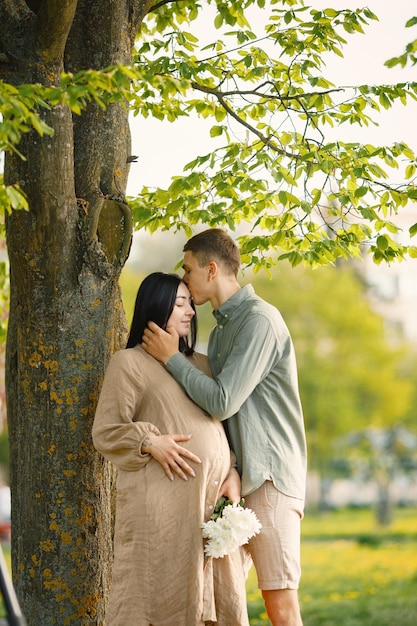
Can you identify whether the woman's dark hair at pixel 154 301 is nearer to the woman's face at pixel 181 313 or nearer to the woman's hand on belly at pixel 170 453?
the woman's face at pixel 181 313

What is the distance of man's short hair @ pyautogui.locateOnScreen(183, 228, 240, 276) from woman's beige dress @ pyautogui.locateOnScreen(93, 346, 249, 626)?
0.66 metres

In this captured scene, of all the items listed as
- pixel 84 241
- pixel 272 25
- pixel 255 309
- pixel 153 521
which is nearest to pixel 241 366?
pixel 255 309

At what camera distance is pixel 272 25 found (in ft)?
20.6

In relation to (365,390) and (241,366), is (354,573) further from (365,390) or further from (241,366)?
(365,390)

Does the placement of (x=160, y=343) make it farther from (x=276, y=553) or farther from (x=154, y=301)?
(x=276, y=553)

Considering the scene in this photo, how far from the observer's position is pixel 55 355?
4801 millimetres

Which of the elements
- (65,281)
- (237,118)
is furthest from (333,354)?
(65,281)

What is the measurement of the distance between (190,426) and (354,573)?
36.2ft

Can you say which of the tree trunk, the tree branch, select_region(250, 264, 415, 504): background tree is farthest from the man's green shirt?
select_region(250, 264, 415, 504): background tree

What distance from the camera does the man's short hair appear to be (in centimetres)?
468

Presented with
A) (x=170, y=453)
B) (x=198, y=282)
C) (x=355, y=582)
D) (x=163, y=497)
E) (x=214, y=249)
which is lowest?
(x=355, y=582)

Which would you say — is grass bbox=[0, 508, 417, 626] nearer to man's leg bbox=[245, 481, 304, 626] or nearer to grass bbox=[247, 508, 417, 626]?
grass bbox=[247, 508, 417, 626]

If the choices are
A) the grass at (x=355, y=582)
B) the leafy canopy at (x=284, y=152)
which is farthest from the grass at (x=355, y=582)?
the leafy canopy at (x=284, y=152)

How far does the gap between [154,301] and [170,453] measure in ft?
2.45
